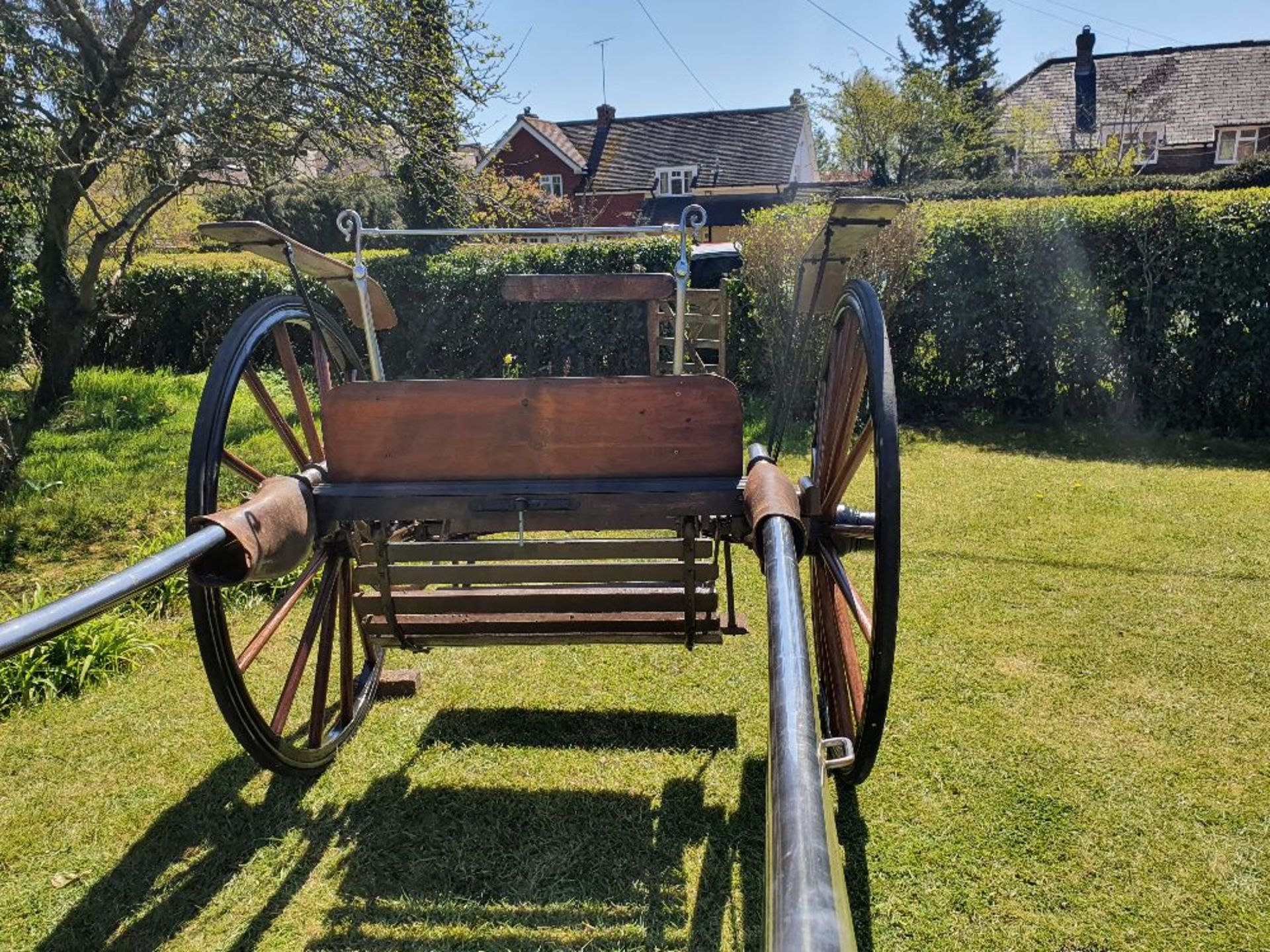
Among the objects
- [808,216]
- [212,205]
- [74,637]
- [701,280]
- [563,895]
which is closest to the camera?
[563,895]

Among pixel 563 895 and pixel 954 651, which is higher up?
pixel 954 651

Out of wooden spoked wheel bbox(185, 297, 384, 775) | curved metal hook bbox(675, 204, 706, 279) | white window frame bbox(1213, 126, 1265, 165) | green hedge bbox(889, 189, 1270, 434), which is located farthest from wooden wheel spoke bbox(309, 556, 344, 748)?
white window frame bbox(1213, 126, 1265, 165)

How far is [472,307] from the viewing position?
1031 cm

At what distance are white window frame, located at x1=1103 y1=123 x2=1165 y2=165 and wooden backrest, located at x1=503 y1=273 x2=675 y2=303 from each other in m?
26.0

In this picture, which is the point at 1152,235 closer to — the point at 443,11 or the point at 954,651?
the point at 954,651

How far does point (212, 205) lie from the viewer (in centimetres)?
1541

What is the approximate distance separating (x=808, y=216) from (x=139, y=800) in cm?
747

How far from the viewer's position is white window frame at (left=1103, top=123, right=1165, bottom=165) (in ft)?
82.0

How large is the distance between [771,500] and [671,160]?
30.1 meters

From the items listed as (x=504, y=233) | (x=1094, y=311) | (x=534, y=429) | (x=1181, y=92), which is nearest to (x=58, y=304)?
(x=504, y=233)

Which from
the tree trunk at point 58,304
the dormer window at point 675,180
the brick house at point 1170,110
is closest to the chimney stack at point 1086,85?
the brick house at point 1170,110

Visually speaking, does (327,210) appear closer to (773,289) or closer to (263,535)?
(773,289)

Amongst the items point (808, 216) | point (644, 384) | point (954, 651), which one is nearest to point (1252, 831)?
point (954, 651)

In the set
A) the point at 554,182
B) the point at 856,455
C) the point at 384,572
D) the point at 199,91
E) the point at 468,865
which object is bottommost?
the point at 468,865
